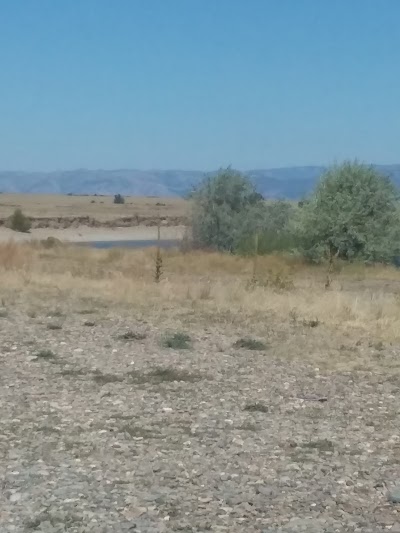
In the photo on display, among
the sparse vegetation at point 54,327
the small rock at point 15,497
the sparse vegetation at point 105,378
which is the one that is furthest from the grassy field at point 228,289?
the small rock at point 15,497

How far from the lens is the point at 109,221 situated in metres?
78.6

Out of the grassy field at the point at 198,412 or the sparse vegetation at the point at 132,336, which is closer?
the grassy field at the point at 198,412

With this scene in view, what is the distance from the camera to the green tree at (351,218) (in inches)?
1308

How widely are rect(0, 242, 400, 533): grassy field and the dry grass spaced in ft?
0.31

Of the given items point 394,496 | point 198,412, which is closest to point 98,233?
point 198,412

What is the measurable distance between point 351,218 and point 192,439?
2572 cm

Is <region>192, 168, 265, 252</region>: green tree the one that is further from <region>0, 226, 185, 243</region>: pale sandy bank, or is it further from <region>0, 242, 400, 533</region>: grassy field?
<region>0, 226, 185, 243</region>: pale sandy bank

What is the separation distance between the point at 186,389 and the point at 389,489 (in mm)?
4106

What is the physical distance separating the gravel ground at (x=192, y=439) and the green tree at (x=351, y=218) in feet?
64.4

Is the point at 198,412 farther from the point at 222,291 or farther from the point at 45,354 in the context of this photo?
the point at 222,291

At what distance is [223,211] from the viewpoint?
37656mm

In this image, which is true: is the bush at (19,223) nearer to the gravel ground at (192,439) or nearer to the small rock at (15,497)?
the gravel ground at (192,439)

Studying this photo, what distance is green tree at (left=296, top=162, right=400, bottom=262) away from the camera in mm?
33219

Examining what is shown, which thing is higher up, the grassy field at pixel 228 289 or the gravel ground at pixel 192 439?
the gravel ground at pixel 192 439
